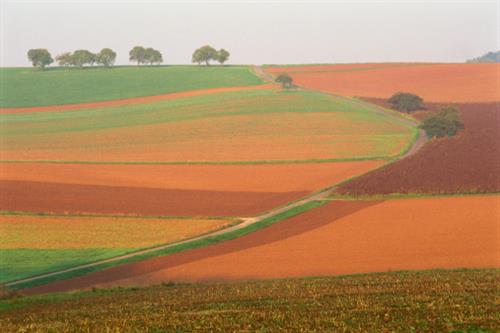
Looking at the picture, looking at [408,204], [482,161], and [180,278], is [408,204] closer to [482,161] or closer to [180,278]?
[482,161]

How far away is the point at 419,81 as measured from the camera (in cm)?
11688

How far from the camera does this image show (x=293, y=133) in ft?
266

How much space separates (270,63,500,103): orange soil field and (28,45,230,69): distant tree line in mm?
29193

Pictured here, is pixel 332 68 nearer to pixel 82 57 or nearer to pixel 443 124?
pixel 82 57

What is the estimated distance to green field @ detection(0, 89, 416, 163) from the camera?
7012cm

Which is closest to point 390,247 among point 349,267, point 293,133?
point 349,267

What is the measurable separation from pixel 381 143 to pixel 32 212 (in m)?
38.1

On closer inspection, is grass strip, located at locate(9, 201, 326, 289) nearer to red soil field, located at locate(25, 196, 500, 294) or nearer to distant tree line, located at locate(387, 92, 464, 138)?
red soil field, located at locate(25, 196, 500, 294)

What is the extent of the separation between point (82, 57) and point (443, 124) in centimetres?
10191

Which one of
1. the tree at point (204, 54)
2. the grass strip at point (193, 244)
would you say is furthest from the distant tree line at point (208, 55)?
the grass strip at point (193, 244)

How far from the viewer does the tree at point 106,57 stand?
15807 cm

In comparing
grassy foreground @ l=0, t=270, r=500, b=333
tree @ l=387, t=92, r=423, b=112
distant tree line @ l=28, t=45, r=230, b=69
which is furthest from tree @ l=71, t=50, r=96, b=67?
grassy foreground @ l=0, t=270, r=500, b=333

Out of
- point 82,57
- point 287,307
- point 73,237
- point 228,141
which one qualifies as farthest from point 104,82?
point 287,307

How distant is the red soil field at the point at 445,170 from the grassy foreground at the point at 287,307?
2385 cm
